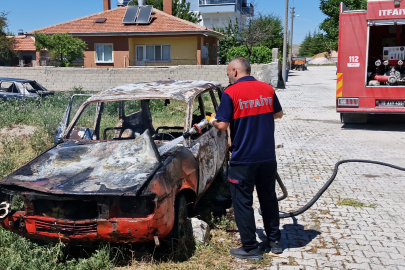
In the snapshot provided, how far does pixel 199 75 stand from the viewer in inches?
749

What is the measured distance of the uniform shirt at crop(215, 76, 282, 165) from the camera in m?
3.94

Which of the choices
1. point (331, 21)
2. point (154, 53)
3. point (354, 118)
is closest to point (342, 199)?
point (354, 118)

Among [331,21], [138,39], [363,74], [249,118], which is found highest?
[331,21]

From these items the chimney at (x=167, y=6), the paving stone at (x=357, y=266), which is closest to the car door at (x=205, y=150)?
the paving stone at (x=357, y=266)

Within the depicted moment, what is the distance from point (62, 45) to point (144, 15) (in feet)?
20.5

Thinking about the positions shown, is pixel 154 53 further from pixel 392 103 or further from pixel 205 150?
→ pixel 205 150

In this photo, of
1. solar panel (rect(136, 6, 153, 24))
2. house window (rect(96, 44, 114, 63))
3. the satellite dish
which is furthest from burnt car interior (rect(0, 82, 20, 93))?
the satellite dish

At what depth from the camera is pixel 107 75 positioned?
1917cm

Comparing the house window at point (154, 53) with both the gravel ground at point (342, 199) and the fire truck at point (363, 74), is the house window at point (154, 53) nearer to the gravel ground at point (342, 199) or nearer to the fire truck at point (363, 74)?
the gravel ground at point (342, 199)

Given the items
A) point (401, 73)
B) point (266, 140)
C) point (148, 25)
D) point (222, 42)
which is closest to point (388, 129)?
point (401, 73)

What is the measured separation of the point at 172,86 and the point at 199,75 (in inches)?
531

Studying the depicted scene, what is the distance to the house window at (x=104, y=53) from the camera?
1174 inches

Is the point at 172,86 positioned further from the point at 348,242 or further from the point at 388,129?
the point at 388,129

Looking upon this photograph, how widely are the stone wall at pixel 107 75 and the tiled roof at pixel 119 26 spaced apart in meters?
9.02
